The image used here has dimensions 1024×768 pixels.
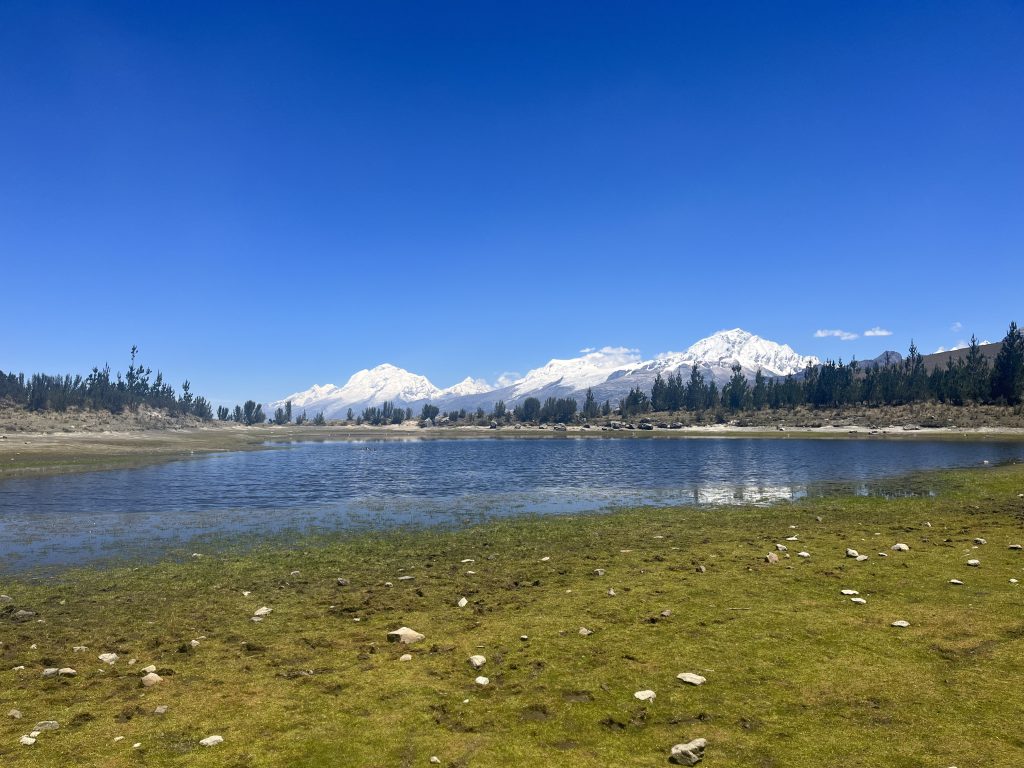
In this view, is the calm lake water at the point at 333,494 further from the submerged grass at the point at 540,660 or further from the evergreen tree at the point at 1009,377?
the evergreen tree at the point at 1009,377

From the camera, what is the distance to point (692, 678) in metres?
11.2

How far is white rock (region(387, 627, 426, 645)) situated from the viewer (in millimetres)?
14469

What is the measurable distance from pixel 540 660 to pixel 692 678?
3.28 m

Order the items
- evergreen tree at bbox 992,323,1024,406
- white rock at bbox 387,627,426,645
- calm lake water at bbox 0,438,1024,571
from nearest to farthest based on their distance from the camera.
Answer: white rock at bbox 387,627,426,645, calm lake water at bbox 0,438,1024,571, evergreen tree at bbox 992,323,1024,406

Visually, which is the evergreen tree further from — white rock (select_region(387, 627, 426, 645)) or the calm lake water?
white rock (select_region(387, 627, 426, 645))

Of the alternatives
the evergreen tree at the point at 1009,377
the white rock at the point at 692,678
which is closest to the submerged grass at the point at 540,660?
the white rock at the point at 692,678

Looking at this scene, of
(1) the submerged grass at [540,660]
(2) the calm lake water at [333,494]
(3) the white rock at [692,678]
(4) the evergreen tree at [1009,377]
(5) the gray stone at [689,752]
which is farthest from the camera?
(4) the evergreen tree at [1009,377]

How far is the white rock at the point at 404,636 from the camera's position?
14.5 meters

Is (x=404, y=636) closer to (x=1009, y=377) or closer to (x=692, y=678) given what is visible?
(x=692, y=678)

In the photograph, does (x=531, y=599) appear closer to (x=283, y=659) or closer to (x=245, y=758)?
(x=283, y=659)

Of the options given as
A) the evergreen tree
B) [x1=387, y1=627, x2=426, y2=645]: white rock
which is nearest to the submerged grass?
[x1=387, y1=627, x2=426, y2=645]: white rock

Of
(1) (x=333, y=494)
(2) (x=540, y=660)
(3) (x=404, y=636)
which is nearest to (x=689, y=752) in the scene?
(2) (x=540, y=660)

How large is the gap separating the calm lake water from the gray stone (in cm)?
2646

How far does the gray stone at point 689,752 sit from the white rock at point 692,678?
2197 mm
